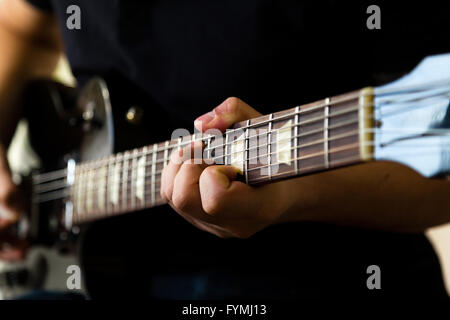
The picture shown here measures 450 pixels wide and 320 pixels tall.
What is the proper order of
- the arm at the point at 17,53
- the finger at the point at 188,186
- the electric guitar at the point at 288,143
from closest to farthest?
the electric guitar at the point at 288,143, the finger at the point at 188,186, the arm at the point at 17,53

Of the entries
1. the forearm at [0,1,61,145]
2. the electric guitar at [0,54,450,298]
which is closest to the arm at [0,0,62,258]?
the forearm at [0,1,61,145]

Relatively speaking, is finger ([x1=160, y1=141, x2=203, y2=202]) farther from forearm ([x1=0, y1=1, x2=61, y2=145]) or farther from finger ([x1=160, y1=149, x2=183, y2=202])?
forearm ([x1=0, y1=1, x2=61, y2=145])

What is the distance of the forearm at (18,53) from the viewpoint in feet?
3.14

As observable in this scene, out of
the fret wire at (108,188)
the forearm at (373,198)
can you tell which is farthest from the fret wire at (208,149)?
the fret wire at (108,188)

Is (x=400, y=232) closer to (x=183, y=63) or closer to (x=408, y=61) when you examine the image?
(x=408, y=61)

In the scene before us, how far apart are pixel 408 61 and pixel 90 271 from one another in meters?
0.54

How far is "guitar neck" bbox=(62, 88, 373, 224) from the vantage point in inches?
14.7

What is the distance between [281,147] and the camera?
43 cm

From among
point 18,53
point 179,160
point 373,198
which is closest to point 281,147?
point 179,160

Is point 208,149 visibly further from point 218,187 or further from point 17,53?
point 17,53

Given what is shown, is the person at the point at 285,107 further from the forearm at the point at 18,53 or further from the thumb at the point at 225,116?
the forearm at the point at 18,53

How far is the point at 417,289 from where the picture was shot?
0.62 m

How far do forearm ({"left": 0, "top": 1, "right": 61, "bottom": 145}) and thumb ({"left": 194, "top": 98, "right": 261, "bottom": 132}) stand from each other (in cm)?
61

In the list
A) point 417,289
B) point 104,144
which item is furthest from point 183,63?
point 417,289
